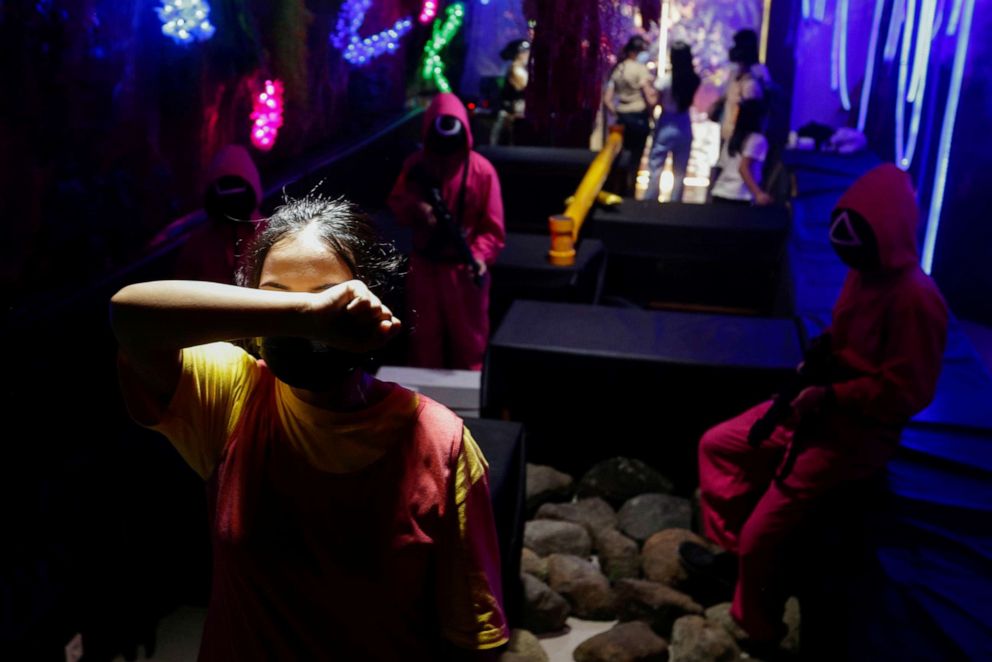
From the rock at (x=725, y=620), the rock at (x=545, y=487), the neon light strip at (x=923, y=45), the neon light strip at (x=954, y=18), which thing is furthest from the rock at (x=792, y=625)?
the neon light strip at (x=923, y=45)

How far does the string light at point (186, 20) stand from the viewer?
4.46m

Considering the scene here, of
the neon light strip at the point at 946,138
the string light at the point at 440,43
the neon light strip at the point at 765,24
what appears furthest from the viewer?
the neon light strip at the point at 765,24

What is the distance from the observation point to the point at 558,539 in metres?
3.94

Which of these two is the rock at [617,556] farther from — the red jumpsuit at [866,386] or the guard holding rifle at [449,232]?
the guard holding rifle at [449,232]

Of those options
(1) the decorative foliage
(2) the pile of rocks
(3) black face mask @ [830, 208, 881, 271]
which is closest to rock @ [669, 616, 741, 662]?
(2) the pile of rocks

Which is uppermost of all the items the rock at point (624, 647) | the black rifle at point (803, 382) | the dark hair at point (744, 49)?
the dark hair at point (744, 49)

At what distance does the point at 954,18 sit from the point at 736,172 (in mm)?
2378

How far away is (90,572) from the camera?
2.96 m

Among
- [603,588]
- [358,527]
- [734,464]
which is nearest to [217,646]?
[358,527]

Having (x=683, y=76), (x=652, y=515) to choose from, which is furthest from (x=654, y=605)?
(x=683, y=76)

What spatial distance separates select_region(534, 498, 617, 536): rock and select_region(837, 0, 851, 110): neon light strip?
778cm

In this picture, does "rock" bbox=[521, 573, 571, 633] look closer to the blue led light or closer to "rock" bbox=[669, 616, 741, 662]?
"rock" bbox=[669, 616, 741, 662]

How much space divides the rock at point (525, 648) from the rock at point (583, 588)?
307mm

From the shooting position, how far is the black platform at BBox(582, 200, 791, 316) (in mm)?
6637
